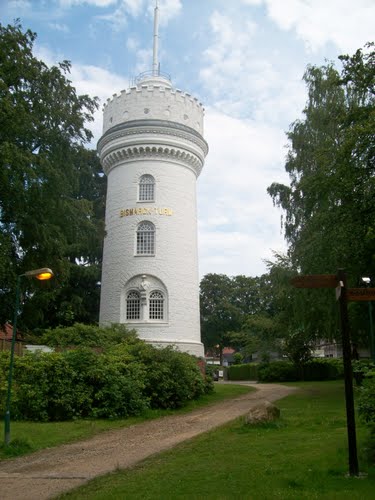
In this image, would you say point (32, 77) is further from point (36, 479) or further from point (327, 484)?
point (327, 484)

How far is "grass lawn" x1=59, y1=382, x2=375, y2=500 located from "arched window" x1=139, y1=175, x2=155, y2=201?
818 inches

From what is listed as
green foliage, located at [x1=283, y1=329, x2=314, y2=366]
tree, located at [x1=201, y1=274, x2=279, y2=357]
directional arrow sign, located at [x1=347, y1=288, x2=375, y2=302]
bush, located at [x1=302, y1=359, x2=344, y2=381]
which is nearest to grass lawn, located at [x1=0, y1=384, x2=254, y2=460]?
directional arrow sign, located at [x1=347, y1=288, x2=375, y2=302]

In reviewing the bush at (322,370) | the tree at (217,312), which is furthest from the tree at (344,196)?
the tree at (217,312)

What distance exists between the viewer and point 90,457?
1089cm

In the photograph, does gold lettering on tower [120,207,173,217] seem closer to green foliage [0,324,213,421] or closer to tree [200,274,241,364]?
green foliage [0,324,213,421]

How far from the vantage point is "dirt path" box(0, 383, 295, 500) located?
27.9 feet

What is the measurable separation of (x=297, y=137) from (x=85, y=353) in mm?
14467

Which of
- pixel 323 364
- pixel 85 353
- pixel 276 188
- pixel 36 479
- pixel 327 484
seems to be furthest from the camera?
pixel 323 364

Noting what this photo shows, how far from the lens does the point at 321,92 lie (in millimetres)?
24531

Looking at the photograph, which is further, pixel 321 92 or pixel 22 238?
pixel 321 92

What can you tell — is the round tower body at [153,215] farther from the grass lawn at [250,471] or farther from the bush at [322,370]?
the grass lawn at [250,471]

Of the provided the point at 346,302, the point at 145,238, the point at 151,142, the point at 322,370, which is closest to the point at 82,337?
the point at 145,238

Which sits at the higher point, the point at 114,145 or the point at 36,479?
the point at 114,145

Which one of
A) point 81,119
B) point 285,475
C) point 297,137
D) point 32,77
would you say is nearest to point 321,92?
point 297,137
